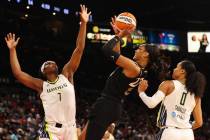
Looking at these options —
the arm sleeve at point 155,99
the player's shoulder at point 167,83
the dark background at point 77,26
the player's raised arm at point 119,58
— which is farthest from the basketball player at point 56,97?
the dark background at point 77,26

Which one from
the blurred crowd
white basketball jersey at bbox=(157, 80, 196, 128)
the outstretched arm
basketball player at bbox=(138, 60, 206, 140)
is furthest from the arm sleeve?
the blurred crowd

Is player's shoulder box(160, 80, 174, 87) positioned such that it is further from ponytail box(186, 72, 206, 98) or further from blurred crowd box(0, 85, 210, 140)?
blurred crowd box(0, 85, 210, 140)

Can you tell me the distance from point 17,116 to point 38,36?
825 cm

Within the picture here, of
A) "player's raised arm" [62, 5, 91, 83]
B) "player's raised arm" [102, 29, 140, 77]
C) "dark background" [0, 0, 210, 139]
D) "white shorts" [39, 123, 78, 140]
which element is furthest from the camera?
"dark background" [0, 0, 210, 139]

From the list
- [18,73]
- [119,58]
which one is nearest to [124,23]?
[119,58]

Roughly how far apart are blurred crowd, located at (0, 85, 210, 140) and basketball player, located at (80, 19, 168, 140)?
20.7 ft

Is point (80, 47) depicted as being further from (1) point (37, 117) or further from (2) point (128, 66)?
(1) point (37, 117)

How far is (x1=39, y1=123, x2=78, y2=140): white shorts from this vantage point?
6449 millimetres

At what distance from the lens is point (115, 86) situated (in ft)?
18.5

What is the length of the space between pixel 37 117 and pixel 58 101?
1191 cm

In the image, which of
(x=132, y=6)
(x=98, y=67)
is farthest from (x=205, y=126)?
(x=132, y=6)

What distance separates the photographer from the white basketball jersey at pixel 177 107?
19.1 feet

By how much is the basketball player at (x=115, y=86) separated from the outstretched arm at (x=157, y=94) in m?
0.12

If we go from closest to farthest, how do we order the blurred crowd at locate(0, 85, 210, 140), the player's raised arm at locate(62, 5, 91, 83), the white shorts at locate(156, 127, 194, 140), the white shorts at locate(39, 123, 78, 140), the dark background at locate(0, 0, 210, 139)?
the white shorts at locate(156, 127, 194, 140)
the white shorts at locate(39, 123, 78, 140)
the player's raised arm at locate(62, 5, 91, 83)
the blurred crowd at locate(0, 85, 210, 140)
the dark background at locate(0, 0, 210, 139)
